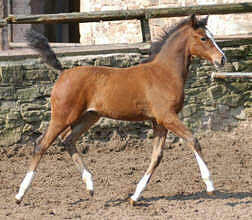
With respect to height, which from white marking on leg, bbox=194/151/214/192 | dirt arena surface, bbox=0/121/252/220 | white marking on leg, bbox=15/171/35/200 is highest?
white marking on leg, bbox=194/151/214/192

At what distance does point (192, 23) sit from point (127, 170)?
240 centimetres

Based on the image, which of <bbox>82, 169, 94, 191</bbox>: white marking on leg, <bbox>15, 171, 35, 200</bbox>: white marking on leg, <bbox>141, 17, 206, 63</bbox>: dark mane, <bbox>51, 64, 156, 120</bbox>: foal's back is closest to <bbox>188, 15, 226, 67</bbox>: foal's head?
<bbox>141, 17, 206, 63</bbox>: dark mane

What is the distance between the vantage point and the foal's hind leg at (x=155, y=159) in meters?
5.51

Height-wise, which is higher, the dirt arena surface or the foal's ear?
the foal's ear

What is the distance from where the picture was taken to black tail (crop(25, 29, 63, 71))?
580cm

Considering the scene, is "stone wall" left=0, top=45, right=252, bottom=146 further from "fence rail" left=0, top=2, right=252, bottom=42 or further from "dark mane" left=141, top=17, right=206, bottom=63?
"dark mane" left=141, top=17, right=206, bottom=63

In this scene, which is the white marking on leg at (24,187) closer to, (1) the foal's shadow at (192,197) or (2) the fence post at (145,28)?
(1) the foal's shadow at (192,197)

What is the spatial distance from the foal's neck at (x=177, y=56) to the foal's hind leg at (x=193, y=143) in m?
0.57

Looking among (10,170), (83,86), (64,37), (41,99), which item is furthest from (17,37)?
(83,86)

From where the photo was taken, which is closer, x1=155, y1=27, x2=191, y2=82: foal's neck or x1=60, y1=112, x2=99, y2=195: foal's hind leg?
x1=155, y1=27, x2=191, y2=82: foal's neck

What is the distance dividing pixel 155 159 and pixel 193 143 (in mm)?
506

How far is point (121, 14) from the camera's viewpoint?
7.82 meters

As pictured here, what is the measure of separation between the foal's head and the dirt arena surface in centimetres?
162

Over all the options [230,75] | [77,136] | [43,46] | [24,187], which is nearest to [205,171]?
[77,136]
